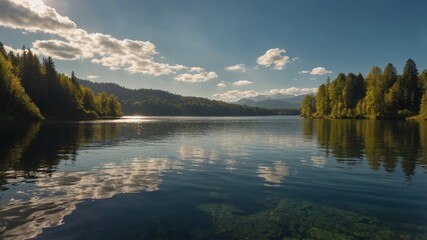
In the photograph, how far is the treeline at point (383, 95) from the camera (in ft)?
461

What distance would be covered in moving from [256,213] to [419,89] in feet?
538

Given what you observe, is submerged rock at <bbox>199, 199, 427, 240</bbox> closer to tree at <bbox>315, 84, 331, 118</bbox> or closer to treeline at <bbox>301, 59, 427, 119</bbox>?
treeline at <bbox>301, 59, 427, 119</bbox>

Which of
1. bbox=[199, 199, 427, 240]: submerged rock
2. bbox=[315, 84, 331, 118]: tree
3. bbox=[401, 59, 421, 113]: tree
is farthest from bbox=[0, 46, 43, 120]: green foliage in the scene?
bbox=[401, 59, 421, 113]: tree

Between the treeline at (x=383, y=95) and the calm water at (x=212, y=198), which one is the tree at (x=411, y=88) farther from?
the calm water at (x=212, y=198)

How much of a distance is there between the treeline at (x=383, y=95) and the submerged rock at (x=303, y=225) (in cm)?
13615

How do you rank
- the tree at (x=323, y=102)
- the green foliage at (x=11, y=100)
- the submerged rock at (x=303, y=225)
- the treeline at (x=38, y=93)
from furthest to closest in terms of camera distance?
the tree at (x=323, y=102) < the treeline at (x=38, y=93) < the green foliage at (x=11, y=100) < the submerged rock at (x=303, y=225)

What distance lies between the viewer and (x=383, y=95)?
141375 mm

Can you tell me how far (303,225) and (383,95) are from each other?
485 ft

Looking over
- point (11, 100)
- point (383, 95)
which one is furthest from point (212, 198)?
point (383, 95)

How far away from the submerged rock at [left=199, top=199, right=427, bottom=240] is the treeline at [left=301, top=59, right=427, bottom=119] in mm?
136155

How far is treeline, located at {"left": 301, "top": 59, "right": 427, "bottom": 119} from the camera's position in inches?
5531

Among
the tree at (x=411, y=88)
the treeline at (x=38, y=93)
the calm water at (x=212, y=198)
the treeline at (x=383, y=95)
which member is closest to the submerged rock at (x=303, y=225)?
the calm water at (x=212, y=198)

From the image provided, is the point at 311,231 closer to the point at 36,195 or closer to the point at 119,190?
the point at 119,190

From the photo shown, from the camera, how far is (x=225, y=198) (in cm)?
1736
